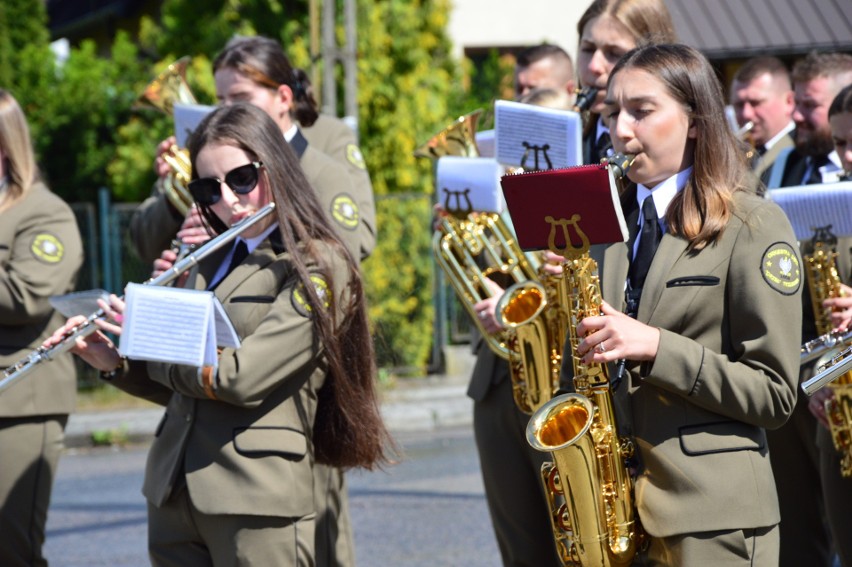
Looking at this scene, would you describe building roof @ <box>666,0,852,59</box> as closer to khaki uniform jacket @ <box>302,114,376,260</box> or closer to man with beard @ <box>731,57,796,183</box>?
man with beard @ <box>731,57,796,183</box>

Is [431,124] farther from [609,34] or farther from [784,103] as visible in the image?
[609,34]

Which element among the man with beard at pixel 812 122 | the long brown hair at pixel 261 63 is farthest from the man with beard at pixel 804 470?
the long brown hair at pixel 261 63

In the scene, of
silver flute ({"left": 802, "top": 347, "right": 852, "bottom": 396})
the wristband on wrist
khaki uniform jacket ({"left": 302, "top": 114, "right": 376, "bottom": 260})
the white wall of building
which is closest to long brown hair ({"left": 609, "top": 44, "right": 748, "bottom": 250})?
silver flute ({"left": 802, "top": 347, "right": 852, "bottom": 396})

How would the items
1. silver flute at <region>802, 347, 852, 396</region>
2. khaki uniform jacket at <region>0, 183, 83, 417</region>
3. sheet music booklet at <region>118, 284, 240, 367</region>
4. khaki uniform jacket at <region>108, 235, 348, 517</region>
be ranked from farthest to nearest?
khaki uniform jacket at <region>0, 183, 83, 417</region>
khaki uniform jacket at <region>108, 235, 348, 517</region>
sheet music booklet at <region>118, 284, 240, 367</region>
silver flute at <region>802, 347, 852, 396</region>

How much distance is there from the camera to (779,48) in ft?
52.6

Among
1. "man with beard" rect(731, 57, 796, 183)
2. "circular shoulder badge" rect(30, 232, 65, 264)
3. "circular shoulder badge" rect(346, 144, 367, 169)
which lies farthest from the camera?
"man with beard" rect(731, 57, 796, 183)

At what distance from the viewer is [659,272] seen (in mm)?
2977

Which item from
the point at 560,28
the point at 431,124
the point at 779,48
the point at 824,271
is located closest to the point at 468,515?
the point at 824,271

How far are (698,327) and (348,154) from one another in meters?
2.59

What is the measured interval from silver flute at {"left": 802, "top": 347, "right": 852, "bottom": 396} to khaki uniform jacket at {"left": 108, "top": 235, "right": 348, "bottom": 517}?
4.44 feet

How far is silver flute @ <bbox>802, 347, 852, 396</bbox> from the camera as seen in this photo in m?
3.01

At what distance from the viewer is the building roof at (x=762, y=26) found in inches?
631

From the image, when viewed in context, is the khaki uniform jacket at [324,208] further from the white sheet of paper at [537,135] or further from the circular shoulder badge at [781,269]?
the circular shoulder badge at [781,269]

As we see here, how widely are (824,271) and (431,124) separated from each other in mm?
8472
